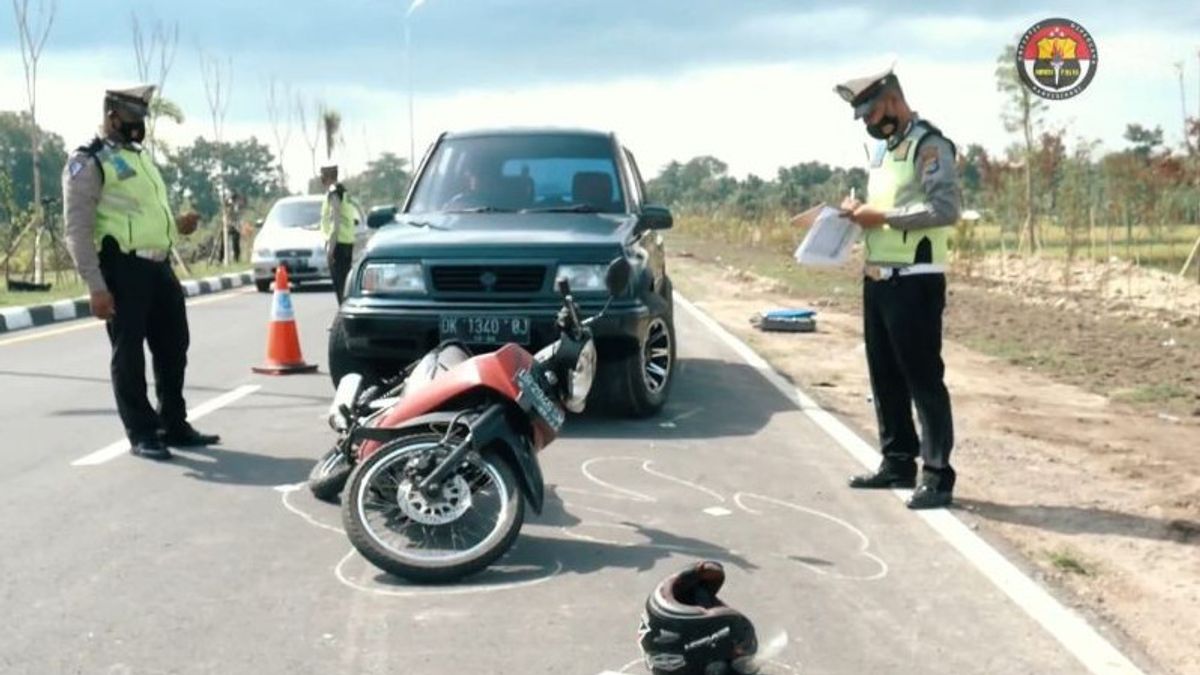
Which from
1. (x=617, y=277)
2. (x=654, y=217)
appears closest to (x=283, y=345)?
(x=654, y=217)

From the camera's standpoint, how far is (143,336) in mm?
7812

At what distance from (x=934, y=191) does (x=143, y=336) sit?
4.16m

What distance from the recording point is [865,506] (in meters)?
6.61

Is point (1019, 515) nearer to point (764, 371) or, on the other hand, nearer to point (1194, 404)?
point (1194, 404)

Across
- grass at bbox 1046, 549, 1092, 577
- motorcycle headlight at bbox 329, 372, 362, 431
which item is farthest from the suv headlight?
grass at bbox 1046, 549, 1092, 577

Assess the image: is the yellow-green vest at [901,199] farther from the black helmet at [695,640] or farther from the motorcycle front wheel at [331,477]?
the black helmet at [695,640]

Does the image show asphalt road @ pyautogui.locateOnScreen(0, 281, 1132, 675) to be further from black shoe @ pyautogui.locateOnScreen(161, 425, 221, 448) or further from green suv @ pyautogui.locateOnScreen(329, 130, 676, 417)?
green suv @ pyautogui.locateOnScreen(329, 130, 676, 417)

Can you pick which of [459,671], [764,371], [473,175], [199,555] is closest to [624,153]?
[473,175]

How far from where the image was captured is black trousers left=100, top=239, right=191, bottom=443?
25.2 ft

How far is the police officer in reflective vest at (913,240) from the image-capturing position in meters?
6.51

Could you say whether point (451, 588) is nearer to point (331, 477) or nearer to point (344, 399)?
point (344, 399)

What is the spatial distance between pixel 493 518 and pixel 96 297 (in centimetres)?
305

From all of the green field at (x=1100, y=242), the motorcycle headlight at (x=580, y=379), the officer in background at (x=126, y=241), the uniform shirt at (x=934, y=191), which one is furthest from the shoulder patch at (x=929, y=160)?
the green field at (x=1100, y=242)

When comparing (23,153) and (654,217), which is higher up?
(23,153)
